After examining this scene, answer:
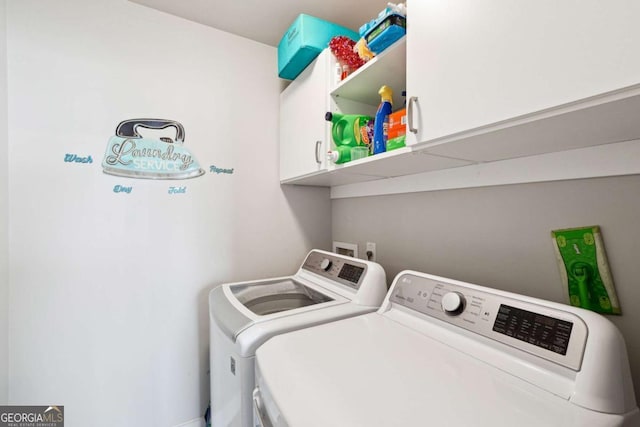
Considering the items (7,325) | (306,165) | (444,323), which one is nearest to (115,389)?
(7,325)

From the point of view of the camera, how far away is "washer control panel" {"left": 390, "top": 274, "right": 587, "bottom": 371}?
63 cm

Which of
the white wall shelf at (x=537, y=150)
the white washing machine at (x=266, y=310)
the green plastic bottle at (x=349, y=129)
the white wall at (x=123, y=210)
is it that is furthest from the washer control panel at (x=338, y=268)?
the green plastic bottle at (x=349, y=129)

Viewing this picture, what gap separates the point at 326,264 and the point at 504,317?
34.7 inches

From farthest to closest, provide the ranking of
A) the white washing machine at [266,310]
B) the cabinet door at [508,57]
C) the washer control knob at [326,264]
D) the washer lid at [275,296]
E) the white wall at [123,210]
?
the washer control knob at [326,264] < the washer lid at [275,296] < the white wall at [123,210] < the white washing machine at [266,310] < the cabinet door at [508,57]

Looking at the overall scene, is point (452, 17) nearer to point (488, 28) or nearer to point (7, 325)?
point (488, 28)

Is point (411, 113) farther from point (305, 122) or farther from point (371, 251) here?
point (371, 251)

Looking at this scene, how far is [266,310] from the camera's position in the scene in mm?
1332

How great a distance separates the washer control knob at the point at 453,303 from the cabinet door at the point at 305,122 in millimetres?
798

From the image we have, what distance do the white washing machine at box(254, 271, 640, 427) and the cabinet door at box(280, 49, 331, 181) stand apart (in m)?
0.85

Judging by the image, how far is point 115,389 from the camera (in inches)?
54.2

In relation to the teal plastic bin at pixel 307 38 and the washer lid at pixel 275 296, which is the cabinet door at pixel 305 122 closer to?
the teal plastic bin at pixel 307 38

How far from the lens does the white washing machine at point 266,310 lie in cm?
91

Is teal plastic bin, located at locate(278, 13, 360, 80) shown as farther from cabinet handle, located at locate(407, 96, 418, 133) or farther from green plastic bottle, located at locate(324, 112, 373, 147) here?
cabinet handle, located at locate(407, 96, 418, 133)

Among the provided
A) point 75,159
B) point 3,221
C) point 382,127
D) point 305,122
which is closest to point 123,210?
point 75,159
